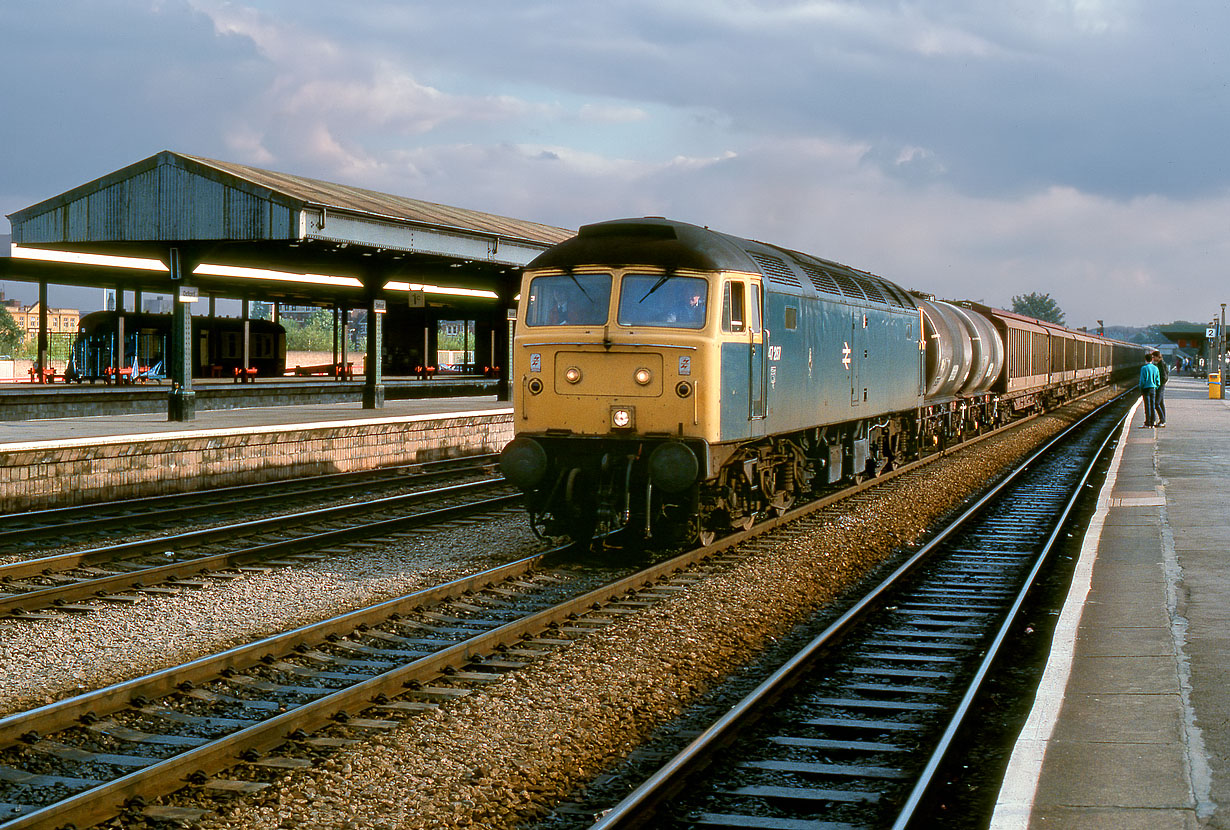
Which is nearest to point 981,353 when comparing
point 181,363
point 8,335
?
point 181,363

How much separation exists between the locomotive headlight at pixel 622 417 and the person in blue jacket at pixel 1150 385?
69.1ft

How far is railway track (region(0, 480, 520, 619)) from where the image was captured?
996 centimetres

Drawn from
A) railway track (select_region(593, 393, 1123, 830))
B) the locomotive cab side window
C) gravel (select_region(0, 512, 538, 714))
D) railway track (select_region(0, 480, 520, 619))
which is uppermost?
the locomotive cab side window

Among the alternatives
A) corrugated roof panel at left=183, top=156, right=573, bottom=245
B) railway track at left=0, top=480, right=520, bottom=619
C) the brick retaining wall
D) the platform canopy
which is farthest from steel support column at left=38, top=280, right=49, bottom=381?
railway track at left=0, top=480, right=520, bottom=619

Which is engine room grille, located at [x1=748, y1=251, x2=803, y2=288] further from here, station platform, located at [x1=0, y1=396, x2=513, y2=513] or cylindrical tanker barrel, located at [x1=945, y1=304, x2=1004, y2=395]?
cylindrical tanker barrel, located at [x1=945, y1=304, x2=1004, y2=395]

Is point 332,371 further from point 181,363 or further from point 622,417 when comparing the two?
point 622,417

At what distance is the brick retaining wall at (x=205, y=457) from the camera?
16.2m

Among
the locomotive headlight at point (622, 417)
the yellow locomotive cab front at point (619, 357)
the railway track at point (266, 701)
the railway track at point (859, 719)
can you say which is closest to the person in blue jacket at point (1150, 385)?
the railway track at point (859, 719)

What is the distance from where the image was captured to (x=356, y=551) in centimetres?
1251

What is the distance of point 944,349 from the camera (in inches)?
881

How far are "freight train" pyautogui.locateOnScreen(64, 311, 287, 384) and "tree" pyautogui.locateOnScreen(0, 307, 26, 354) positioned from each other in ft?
172

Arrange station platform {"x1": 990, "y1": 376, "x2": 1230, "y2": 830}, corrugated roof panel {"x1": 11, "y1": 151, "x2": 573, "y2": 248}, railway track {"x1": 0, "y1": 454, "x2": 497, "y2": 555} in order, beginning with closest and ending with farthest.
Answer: station platform {"x1": 990, "y1": 376, "x2": 1230, "y2": 830}, railway track {"x1": 0, "y1": 454, "x2": 497, "y2": 555}, corrugated roof panel {"x1": 11, "y1": 151, "x2": 573, "y2": 248}

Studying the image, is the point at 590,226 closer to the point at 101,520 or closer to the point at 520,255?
the point at 101,520

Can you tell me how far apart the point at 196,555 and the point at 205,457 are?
710 cm
